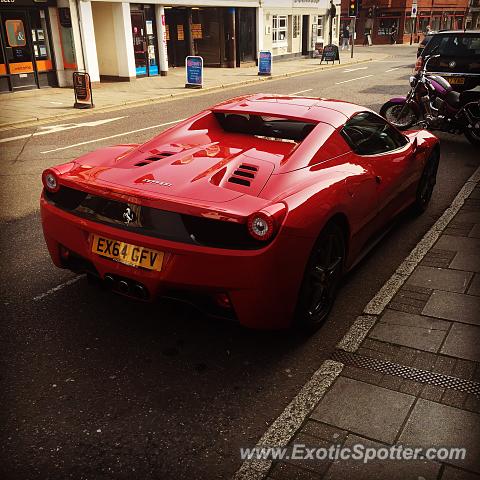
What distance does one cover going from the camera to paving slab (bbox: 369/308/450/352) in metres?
3.41

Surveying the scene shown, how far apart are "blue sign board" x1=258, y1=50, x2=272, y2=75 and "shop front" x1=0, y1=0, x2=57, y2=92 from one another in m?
8.70

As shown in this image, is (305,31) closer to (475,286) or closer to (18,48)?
(18,48)

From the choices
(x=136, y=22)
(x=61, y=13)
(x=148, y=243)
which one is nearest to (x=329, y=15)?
(x=136, y=22)

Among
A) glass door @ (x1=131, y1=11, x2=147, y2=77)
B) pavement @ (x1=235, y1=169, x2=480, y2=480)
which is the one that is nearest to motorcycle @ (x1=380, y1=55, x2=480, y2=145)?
pavement @ (x1=235, y1=169, x2=480, y2=480)

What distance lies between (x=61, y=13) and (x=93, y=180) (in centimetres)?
1714

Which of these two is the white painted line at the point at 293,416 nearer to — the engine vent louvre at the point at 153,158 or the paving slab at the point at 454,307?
the paving slab at the point at 454,307

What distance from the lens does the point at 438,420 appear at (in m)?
2.72

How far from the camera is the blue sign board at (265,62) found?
72.6 ft

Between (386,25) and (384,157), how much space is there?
195 ft

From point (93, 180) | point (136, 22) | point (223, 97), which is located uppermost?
point (136, 22)

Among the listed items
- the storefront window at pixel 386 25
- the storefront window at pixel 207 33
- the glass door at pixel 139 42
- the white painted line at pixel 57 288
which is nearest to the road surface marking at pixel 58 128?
the white painted line at pixel 57 288

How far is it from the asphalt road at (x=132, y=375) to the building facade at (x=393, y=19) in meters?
58.5

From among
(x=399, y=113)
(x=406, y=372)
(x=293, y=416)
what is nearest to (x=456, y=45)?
(x=399, y=113)

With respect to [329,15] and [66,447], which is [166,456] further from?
[329,15]
